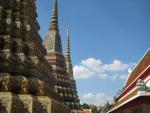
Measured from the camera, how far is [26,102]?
1725 cm

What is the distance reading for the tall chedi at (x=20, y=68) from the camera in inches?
677

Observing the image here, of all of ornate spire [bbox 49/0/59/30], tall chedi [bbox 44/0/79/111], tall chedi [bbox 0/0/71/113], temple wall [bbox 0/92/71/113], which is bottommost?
temple wall [bbox 0/92/71/113]

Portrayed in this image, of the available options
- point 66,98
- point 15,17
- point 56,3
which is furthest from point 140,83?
point 56,3

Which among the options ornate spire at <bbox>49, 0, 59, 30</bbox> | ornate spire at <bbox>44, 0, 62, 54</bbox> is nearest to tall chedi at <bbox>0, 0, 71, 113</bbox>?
ornate spire at <bbox>44, 0, 62, 54</bbox>

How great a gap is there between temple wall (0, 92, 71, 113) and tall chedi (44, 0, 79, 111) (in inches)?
758

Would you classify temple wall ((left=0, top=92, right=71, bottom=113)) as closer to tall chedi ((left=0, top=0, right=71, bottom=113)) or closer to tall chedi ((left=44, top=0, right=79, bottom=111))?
tall chedi ((left=0, top=0, right=71, bottom=113))

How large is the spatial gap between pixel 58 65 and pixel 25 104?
24485 millimetres

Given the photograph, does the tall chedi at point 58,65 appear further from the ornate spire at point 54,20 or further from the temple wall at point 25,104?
the temple wall at point 25,104

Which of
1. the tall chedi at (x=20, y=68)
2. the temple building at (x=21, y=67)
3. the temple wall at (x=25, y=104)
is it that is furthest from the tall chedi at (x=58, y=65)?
the temple wall at (x=25, y=104)

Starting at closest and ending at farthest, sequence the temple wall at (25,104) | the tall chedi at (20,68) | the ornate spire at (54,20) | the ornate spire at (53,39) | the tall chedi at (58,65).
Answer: the temple wall at (25,104), the tall chedi at (20,68), the tall chedi at (58,65), the ornate spire at (53,39), the ornate spire at (54,20)

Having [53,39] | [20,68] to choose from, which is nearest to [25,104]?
[20,68]

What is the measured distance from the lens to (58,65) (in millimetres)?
41625

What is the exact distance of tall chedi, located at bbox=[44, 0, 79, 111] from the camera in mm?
39253

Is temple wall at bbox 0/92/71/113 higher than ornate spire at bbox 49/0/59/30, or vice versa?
ornate spire at bbox 49/0/59/30
